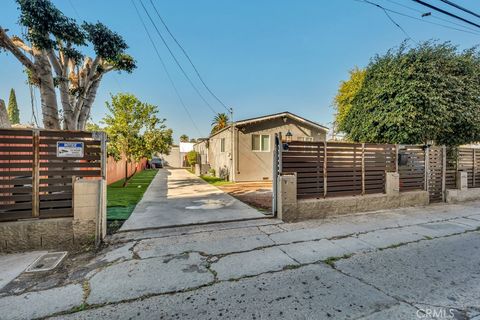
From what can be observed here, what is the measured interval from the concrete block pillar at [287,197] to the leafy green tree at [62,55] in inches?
237

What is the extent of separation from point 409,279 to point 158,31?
1215 cm

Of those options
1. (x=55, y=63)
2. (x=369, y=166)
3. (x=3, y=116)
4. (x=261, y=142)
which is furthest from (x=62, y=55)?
(x=261, y=142)

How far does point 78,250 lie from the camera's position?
4.12 m

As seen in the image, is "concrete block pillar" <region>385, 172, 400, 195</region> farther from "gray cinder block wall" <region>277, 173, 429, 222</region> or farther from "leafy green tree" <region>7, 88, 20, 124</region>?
"leafy green tree" <region>7, 88, 20, 124</region>

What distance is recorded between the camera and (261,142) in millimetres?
15227

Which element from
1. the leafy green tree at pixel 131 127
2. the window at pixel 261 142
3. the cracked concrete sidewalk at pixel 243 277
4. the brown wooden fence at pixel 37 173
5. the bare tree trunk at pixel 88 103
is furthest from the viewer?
the window at pixel 261 142

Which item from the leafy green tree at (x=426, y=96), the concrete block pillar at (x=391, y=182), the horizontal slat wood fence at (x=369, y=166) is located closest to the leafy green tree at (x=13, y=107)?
the horizontal slat wood fence at (x=369, y=166)

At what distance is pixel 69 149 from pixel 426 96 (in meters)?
9.79

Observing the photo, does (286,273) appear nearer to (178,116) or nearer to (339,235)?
(339,235)

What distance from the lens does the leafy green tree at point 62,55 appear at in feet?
18.0

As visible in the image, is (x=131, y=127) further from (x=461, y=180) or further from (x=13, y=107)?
(x=13, y=107)

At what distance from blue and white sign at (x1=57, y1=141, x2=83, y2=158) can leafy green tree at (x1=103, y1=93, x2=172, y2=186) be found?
787 cm

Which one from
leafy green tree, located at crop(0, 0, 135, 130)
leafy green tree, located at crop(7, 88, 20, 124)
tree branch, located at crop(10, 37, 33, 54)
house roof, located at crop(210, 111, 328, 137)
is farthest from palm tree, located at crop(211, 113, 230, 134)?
leafy green tree, located at crop(7, 88, 20, 124)

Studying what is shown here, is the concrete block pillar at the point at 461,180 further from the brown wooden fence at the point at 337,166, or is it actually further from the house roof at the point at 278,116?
the house roof at the point at 278,116
